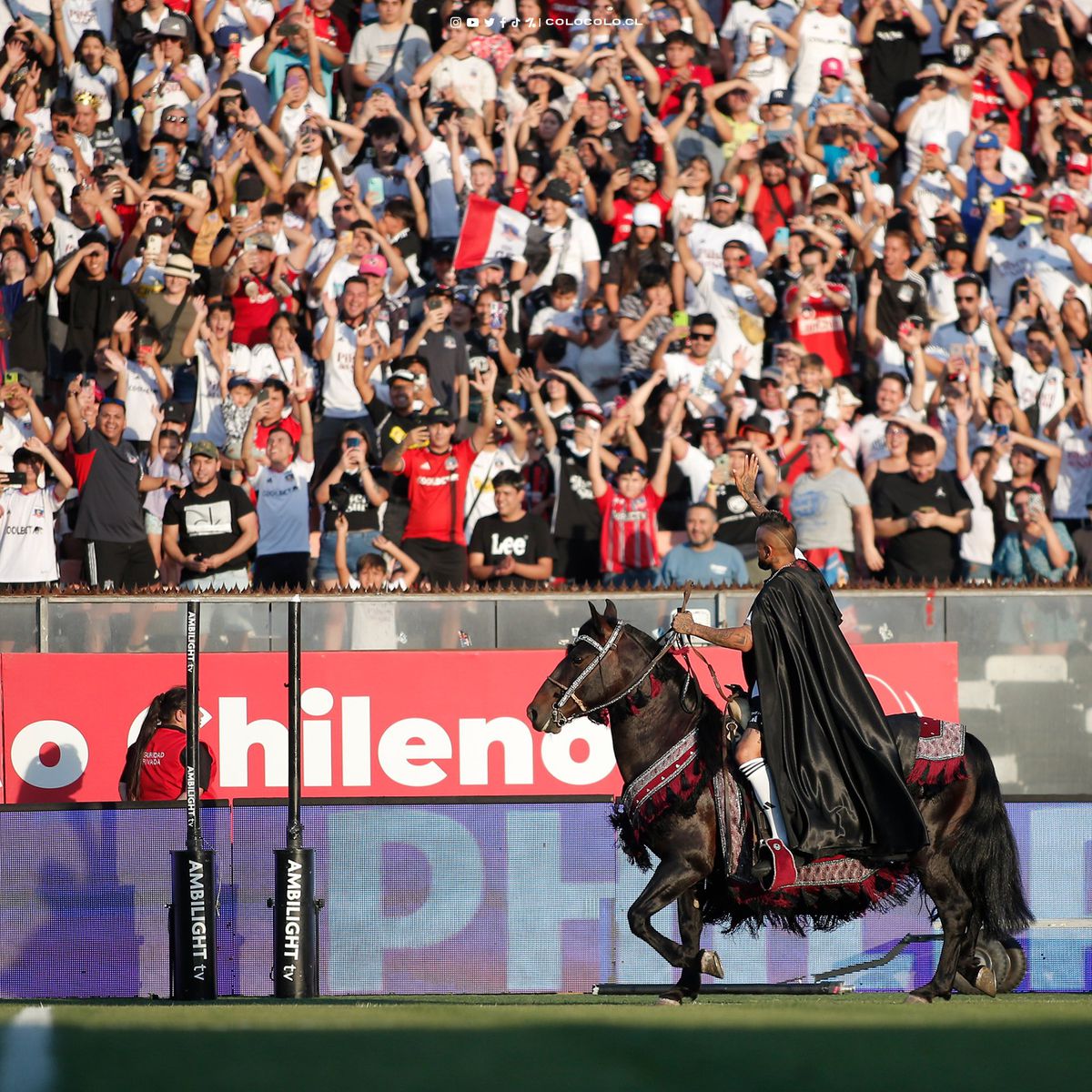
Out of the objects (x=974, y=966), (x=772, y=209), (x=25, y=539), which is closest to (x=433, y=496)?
(x=25, y=539)

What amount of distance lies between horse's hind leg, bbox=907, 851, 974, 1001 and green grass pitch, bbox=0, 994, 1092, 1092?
1.83m

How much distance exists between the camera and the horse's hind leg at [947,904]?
958 centimetres

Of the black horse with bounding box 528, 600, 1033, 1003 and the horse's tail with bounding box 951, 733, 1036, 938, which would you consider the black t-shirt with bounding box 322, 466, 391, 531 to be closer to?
the black horse with bounding box 528, 600, 1033, 1003

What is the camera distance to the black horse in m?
9.45

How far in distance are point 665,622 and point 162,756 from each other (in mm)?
3723

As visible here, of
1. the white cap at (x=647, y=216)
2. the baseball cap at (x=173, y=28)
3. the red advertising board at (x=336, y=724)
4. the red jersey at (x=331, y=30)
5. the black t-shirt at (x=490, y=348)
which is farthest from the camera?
the red jersey at (x=331, y=30)

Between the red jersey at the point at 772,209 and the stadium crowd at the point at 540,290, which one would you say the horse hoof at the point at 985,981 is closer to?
the stadium crowd at the point at 540,290

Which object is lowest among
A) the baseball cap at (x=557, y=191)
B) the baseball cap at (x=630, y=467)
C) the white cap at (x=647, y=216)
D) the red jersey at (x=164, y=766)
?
the red jersey at (x=164, y=766)

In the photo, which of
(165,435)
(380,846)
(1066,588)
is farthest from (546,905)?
(165,435)

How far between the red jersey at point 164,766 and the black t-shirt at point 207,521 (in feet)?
8.02

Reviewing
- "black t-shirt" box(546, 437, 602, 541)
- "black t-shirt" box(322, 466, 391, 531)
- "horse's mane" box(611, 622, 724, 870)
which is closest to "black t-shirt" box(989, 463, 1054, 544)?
"black t-shirt" box(546, 437, 602, 541)

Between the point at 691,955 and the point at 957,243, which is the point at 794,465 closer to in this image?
the point at 957,243

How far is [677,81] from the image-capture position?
60.5ft

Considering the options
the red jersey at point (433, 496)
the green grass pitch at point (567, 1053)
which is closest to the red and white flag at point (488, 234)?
the red jersey at point (433, 496)
